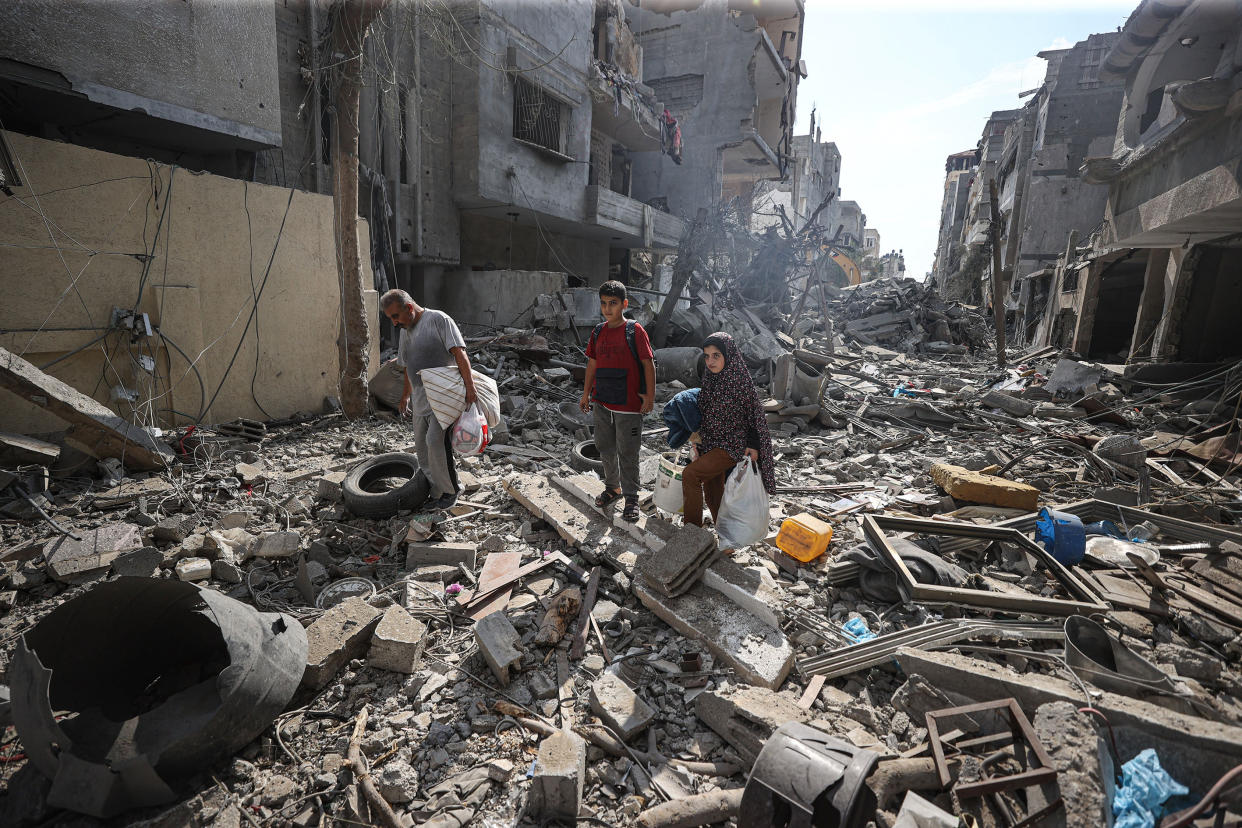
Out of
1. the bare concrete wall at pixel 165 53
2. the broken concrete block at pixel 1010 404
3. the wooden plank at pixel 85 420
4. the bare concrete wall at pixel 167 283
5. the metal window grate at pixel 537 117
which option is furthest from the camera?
the metal window grate at pixel 537 117

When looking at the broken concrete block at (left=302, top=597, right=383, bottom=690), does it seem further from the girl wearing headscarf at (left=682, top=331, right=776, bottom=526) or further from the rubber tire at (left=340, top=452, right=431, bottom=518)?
the girl wearing headscarf at (left=682, top=331, right=776, bottom=526)

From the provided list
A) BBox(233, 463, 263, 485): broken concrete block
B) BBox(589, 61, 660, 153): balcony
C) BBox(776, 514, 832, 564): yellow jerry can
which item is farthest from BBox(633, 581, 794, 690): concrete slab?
BBox(589, 61, 660, 153): balcony

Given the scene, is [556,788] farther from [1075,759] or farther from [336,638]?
[1075,759]

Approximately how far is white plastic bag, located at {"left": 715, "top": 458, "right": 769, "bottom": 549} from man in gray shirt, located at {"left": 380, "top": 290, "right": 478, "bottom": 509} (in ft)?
7.68

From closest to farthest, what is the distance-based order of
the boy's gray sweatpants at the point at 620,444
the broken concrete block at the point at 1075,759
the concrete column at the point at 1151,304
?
the broken concrete block at the point at 1075,759 < the boy's gray sweatpants at the point at 620,444 < the concrete column at the point at 1151,304

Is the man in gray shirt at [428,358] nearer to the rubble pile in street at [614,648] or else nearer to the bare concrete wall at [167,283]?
the rubble pile in street at [614,648]

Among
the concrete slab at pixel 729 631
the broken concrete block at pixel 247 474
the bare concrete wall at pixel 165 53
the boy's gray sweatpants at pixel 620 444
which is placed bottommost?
the concrete slab at pixel 729 631

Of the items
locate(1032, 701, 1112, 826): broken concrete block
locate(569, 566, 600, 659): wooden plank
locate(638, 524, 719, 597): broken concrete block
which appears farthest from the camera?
locate(638, 524, 719, 597): broken concrete block

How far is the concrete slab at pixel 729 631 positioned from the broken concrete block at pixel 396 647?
1.44 metres

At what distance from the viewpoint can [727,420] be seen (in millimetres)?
3891

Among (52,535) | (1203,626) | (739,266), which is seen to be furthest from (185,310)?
(739,266)

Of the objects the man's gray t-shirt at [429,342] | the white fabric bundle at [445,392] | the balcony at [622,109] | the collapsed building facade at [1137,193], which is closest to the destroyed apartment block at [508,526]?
the collapsed building facade at [1137,193]

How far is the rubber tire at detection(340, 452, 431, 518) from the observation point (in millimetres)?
4754

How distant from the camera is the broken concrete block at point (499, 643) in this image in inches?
115
